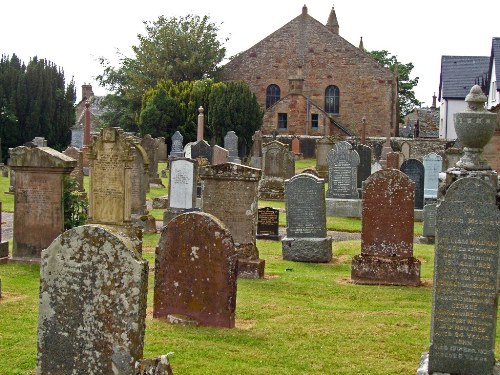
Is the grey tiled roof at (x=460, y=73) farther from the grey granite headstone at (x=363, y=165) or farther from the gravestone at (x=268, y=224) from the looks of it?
the gravestone at (x=268, y=224)

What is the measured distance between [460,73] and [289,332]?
5676 cm

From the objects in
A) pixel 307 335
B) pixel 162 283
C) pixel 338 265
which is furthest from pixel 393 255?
pixel 162 283

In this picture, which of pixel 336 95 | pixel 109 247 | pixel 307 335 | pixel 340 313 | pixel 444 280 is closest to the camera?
pixel 109 247

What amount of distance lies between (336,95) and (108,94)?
1637cm

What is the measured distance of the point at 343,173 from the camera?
24.8m

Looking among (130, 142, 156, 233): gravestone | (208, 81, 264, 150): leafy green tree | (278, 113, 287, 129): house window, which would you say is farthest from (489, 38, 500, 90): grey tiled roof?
(130, 142, 156, 233): gravestone

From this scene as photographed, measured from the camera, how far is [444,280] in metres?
7.56

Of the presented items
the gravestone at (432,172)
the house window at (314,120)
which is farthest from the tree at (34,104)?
the gravestone at (432,172)

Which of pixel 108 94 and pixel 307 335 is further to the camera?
pixel 108 94

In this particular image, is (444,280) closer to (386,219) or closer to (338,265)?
(386,219)

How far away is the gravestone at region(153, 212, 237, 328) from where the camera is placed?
9445 millimetres

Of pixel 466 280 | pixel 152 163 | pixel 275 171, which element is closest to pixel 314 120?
pixel 152 163

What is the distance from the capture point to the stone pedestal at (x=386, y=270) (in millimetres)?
13391

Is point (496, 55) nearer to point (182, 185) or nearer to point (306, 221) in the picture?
point (182, 185)
